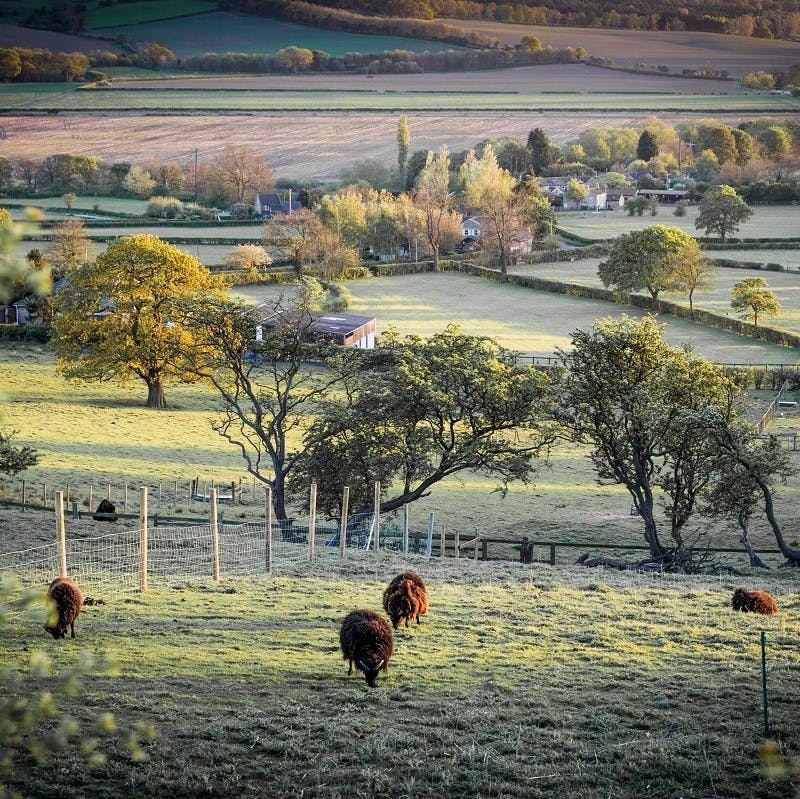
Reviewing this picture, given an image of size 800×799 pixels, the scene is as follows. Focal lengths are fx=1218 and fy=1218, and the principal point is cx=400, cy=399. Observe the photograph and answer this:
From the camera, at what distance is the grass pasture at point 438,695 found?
45.6 feet

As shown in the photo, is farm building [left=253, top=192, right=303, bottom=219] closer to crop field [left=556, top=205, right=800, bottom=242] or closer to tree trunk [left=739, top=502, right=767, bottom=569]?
crop field [left=556, top=205, right=800, bottom=242]

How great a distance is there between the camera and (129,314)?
6331 cm

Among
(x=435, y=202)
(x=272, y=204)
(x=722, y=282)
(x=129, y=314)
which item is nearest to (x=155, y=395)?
(x=129, y=314)

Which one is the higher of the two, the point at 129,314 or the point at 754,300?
the point at 129,314

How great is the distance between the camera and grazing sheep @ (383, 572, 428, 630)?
2052cm

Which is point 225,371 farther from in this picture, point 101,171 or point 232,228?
point 101,171

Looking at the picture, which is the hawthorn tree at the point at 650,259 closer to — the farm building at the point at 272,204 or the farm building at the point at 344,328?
the farm building at the point at 344,328

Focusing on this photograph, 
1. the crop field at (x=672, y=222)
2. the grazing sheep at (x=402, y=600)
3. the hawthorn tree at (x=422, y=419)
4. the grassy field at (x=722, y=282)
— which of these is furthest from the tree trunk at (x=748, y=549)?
the crop field at (x=672, y=222)

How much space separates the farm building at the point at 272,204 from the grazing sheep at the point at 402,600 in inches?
5008

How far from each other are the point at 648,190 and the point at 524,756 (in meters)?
157

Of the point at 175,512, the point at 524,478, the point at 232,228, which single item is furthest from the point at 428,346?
the point at 232,228

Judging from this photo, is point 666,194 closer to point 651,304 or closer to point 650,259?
point 651,304

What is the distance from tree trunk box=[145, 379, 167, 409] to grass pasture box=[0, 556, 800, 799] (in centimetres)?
3976

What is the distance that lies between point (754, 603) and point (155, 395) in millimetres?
45001
